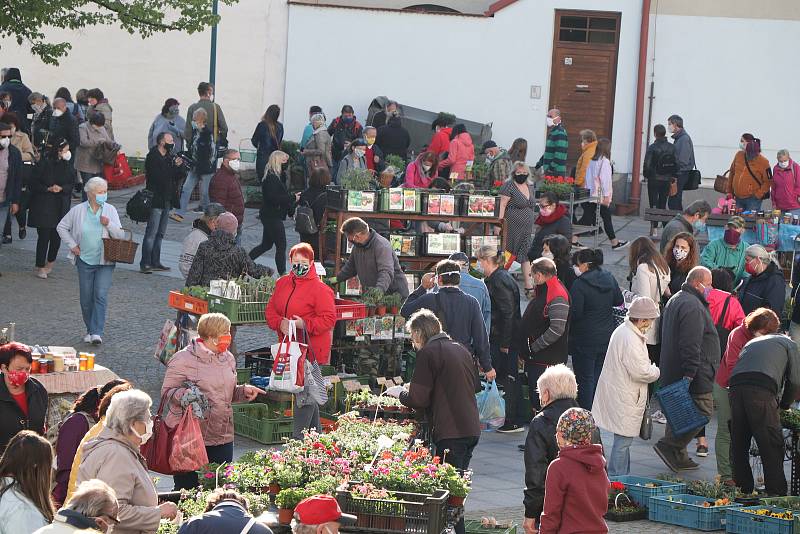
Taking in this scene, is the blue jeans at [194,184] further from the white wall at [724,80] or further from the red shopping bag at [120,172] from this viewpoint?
the white wall at [724,80]

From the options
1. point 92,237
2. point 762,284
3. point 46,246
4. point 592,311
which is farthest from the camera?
point 46,246

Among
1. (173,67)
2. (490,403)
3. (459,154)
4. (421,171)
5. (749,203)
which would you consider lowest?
(490,403)

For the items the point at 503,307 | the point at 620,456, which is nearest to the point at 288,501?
the point at 620,456

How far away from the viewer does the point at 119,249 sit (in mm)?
14859

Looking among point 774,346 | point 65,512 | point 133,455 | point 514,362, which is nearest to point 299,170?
point 514,362

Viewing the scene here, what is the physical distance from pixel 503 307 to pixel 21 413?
19.1 ft

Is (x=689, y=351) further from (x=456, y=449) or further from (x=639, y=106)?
(x=639, y=106)

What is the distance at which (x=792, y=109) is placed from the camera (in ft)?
93.6

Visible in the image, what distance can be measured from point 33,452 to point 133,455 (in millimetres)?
766

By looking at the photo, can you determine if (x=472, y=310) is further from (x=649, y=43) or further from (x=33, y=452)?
(x=649, y=43)

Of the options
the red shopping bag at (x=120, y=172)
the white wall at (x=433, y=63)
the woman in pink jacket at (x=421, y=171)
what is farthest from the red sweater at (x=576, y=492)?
the white wall at (x=433, y=63)

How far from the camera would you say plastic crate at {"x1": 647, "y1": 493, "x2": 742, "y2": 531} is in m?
10.8

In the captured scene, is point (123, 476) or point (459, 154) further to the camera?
point (459, 154)

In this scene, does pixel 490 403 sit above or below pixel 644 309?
below
